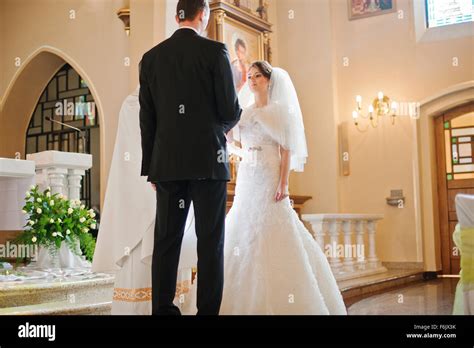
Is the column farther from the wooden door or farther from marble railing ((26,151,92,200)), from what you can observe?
the wooden door

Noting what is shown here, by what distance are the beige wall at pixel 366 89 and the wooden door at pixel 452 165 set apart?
10.6 inches

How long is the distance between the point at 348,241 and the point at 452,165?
238 cm

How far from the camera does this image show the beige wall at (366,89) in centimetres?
958

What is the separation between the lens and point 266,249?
3.83 m

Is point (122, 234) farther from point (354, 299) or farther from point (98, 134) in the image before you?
point (98, 134)

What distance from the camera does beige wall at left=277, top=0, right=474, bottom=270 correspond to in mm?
9578

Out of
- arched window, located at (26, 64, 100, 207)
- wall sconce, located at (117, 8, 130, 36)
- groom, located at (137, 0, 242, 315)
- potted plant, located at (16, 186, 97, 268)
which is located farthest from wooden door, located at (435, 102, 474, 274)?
groom, located at (137, 0, 242, 315)

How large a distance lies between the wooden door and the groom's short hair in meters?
7.13

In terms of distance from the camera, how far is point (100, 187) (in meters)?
9.80

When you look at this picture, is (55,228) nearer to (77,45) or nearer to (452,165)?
(77,45)

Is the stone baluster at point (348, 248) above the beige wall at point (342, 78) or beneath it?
beneath

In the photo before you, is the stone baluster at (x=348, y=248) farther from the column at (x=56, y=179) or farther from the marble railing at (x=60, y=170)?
the column at (x=56, y=179)

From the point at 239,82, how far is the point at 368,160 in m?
2.53

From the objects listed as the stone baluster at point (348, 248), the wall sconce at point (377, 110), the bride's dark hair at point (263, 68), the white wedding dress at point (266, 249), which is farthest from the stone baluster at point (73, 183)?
the wall sconce at point (377, 110)
